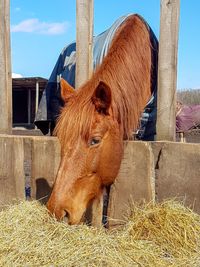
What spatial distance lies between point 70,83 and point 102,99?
1.45m

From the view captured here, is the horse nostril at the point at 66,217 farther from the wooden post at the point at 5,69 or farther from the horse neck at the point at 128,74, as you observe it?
the wooden post at the point at 5,69

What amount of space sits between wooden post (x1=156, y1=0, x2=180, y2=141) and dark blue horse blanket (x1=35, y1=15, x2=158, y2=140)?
0.34 metres

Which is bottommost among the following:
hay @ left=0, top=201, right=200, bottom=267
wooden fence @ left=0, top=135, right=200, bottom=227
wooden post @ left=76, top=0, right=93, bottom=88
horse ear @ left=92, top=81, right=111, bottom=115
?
hay @ left=0, top=201, right=200, bottom=267

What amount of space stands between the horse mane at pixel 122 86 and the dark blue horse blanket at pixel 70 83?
0.19 metres

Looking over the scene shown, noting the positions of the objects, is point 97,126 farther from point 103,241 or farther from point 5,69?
point 5,69

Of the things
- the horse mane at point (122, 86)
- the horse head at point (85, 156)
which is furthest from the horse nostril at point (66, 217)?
the horse mane at point (122, 86)

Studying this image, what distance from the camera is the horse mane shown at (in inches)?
94.7

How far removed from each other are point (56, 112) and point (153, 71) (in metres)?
1.30

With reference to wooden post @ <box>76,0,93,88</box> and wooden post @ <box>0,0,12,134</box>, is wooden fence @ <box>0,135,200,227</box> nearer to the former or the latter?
wooden post @ <box>0,0,12,134</box>

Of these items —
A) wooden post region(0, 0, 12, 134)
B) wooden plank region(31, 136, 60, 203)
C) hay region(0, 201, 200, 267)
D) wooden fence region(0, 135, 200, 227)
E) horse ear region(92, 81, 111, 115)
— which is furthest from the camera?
wooden post region(0, 0, 12, 134)

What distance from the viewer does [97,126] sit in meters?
2.43

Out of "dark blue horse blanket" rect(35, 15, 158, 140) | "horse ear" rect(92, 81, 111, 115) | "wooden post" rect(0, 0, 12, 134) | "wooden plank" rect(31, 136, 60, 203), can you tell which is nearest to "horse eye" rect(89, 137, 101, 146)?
"horse ear" rect(92, 81, 111, 115)

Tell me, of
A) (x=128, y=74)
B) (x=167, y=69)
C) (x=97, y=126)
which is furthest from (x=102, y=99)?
(x=167, y=69)

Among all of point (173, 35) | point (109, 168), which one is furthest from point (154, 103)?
point (109, 168)
